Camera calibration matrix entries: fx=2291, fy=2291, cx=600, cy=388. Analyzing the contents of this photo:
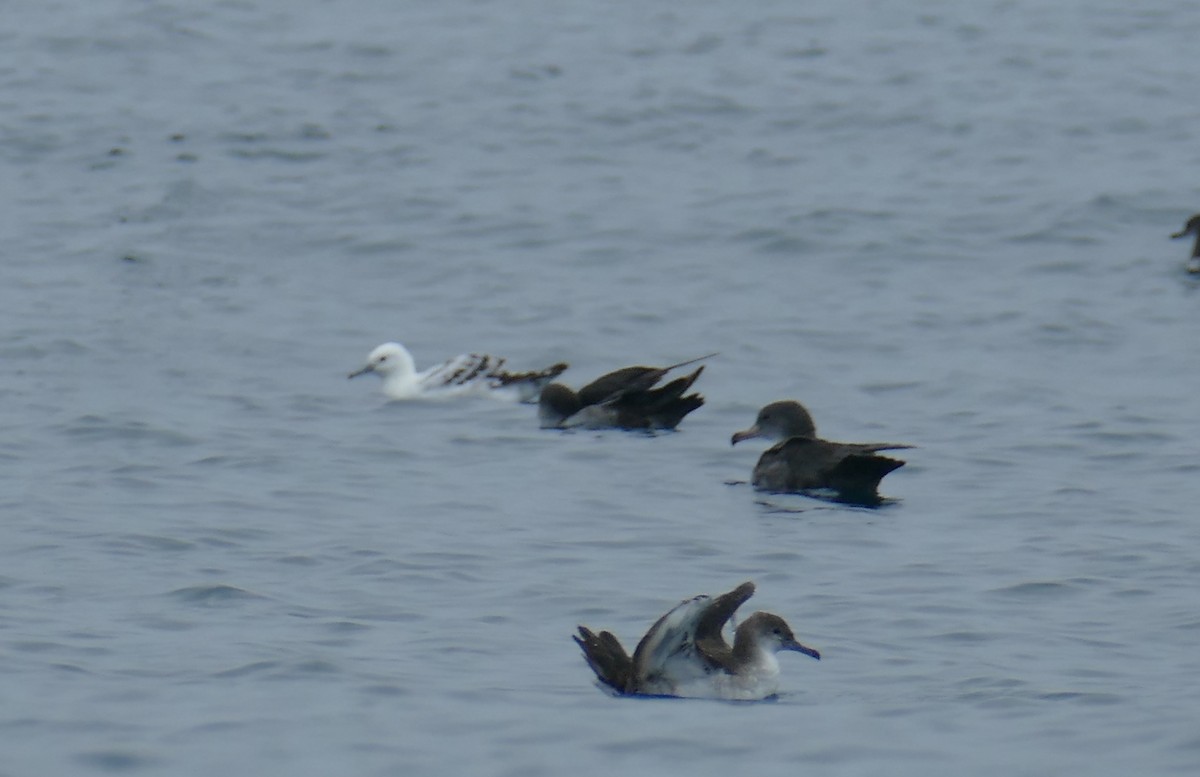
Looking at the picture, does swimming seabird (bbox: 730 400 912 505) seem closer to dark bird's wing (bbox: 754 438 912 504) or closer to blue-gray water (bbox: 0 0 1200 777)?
dark bird's wing (bbox: 754 438 912 504)

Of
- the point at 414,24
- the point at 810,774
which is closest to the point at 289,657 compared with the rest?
the point at 810,774

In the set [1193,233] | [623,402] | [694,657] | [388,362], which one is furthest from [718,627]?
[1193,233]

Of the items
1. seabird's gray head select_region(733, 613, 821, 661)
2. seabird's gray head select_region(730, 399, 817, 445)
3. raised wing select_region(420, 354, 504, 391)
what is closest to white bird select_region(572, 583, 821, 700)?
seabird's gray head select_region(733, 613, 821, 661)

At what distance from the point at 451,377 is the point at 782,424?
3039 mm

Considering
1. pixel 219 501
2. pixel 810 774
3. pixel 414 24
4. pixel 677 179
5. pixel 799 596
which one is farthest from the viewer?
pixel 414 24

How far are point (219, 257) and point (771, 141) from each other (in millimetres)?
6923

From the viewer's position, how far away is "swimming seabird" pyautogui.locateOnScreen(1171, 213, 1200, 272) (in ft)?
65.1

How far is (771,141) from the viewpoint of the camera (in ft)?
81.0

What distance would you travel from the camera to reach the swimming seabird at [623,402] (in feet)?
50.8

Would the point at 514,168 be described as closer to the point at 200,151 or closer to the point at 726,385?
the point at 200,151

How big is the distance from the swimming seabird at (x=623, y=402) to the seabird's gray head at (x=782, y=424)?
2.89 feet

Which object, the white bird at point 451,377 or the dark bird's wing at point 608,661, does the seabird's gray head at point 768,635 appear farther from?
the white bird at point 451,377

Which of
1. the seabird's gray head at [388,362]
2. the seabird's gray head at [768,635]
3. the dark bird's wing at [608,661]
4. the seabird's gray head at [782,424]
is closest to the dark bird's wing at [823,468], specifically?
the seabird's gray head at [782,424]

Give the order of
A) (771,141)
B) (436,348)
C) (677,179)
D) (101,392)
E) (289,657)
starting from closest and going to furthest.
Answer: (289,657) → (101,392) → (436,348) → (677,179) → (771,141)
